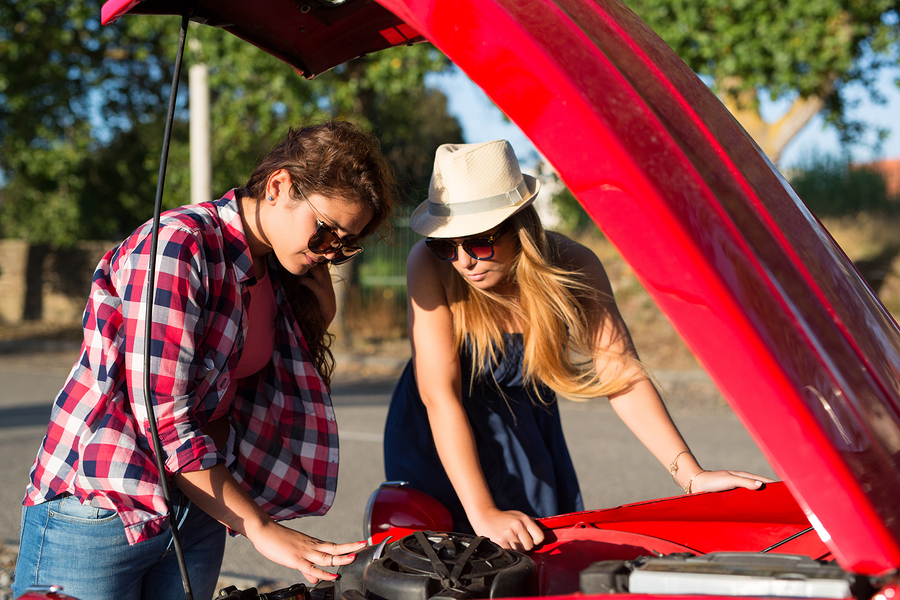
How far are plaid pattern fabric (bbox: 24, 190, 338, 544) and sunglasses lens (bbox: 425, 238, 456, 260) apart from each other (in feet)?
1.85

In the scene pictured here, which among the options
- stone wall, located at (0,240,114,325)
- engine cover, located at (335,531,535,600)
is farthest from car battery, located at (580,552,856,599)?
stone wall, located at (0,240,114,325)

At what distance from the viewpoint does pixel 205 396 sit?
1.54m

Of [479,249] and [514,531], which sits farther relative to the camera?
[479,249]

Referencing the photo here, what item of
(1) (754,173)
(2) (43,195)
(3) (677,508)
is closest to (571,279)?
(3) (677,508)

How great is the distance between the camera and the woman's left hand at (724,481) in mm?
1623

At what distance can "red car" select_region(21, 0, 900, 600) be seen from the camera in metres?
0.86

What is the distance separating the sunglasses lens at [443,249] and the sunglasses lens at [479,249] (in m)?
0.05

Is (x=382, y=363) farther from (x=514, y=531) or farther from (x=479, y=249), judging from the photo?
(x=514, y=531)

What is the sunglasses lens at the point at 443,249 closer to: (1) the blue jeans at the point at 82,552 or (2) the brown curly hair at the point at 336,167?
(2) the brown curly hair at the point at 336,167

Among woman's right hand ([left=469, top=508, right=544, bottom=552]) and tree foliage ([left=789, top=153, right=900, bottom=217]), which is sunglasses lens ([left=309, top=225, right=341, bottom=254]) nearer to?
woman's right hand ([left=469, top=508, right=544, bottom=552])

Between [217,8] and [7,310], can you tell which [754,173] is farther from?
[7,310]

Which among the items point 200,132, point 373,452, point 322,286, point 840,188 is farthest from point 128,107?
point 322,286

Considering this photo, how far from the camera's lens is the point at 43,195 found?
51.4ft

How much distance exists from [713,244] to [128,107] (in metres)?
Answer: 17.6
